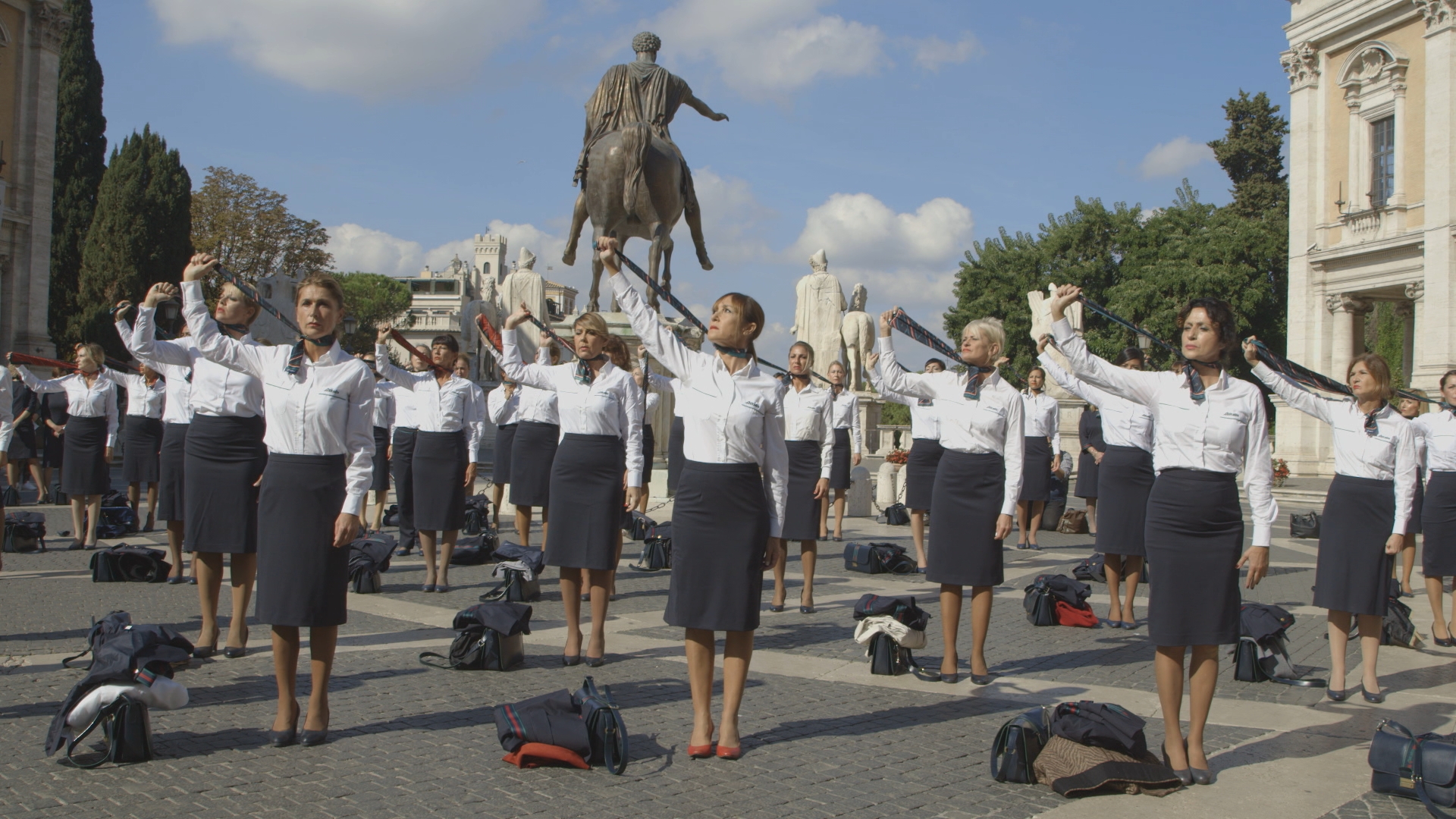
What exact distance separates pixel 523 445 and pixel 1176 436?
20.0 ft

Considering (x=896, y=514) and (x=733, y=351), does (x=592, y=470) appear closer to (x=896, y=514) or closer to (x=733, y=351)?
(x=733, y=351)

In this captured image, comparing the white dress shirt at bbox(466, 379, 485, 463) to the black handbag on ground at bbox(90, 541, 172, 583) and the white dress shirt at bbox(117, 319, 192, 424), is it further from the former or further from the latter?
the black handbag on ground at bbox(90, 541, 172, 583)

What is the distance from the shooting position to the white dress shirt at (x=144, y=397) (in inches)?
429

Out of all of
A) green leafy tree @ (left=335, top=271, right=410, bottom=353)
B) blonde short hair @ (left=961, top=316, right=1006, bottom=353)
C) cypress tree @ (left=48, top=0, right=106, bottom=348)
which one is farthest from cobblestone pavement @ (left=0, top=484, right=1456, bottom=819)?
green leafy tree @ (left=335, top=271, right=410, bottom=353)

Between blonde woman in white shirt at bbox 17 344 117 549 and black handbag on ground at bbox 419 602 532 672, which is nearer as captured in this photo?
black handbag on ground at bbox 419 602 532 672

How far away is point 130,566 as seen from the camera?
9148mm

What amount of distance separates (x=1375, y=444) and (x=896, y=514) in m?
9.38

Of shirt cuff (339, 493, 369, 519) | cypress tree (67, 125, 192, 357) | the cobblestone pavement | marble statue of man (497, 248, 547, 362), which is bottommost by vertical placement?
the cobblestone pavement

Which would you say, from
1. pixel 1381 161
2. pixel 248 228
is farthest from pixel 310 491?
pixel 248 228

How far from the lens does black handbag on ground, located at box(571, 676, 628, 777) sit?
4.45 metres

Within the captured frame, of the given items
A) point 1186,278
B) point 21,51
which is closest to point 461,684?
point 21,51

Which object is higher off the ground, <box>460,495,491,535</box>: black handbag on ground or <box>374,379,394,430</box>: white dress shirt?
<box>374,379,394,430</box>: white dress shirt

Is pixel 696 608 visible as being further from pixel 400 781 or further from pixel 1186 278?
pixel 1186 278

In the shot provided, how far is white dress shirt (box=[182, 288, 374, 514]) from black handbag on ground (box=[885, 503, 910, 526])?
444 inches
